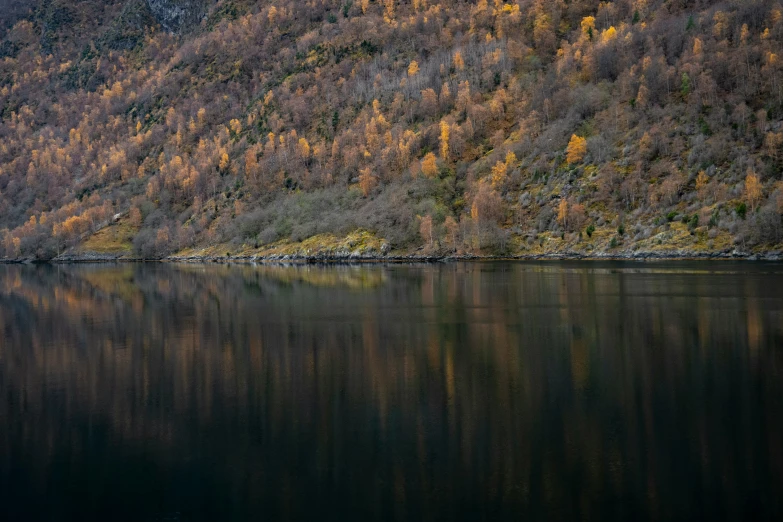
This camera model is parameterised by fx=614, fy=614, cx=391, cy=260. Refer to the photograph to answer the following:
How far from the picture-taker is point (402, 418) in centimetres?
1847

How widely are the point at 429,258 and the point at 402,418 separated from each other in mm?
110795

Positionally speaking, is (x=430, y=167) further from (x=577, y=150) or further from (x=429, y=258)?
(x=577, y=150)

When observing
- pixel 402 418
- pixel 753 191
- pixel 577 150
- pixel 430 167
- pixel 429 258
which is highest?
pixel 430 167

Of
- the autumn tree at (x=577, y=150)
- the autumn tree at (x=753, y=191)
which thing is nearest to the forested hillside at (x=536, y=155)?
the autumn tree at (x=753, y=191)

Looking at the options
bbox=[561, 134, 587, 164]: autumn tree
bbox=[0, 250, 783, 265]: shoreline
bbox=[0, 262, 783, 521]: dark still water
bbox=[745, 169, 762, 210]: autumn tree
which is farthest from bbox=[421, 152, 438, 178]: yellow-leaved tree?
bbox=[0, 262, 783, 521]: dark still water

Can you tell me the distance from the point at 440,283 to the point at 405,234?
73.0m

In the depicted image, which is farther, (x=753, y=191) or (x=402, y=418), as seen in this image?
(x=753, y=191)

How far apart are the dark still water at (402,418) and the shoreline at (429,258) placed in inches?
2551

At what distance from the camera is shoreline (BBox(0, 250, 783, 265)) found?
9706 cm

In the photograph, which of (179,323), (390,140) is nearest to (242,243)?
(390,140)

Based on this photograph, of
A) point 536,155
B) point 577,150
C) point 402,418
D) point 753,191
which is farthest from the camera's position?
point 536,155

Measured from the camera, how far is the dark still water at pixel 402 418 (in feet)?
44.0

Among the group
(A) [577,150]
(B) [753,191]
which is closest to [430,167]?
(A) [577,150]

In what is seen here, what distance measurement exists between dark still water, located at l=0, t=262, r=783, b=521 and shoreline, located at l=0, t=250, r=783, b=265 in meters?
64.8
